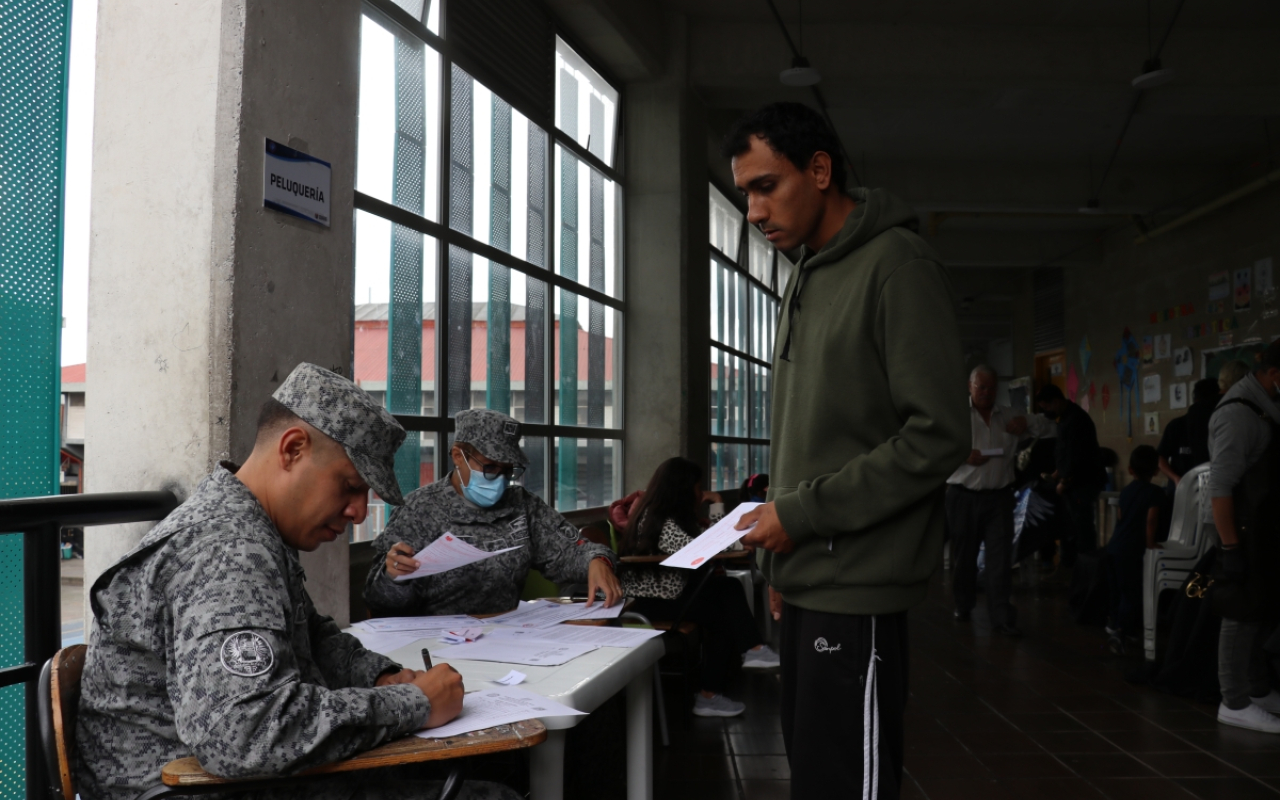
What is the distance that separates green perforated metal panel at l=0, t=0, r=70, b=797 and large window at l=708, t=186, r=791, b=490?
7120 mm

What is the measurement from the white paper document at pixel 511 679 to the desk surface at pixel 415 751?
0.33m

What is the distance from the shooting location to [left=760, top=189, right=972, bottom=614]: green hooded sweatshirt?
1.66 meters

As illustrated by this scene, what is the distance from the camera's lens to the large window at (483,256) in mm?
4230

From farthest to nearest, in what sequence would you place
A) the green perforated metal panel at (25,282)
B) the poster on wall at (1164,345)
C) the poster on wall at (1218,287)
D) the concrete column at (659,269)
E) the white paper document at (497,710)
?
1. the poster on wall at (1164,345)
2. the poster on wall at (1218,287)
3. the concrete column at (659,269)
4. the green perforated metal panel at (25,282)
5. the white paper document at (497,710)

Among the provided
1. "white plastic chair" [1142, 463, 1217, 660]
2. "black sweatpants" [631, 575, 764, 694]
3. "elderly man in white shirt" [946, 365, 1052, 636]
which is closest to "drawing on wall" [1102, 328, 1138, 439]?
"elderly man in white shirt" [946, 365, 1052, 636]

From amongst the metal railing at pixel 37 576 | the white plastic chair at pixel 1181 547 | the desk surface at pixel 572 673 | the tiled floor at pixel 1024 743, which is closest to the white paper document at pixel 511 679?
the desk surface at pixel 572 673

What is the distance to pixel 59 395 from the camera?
2291mm

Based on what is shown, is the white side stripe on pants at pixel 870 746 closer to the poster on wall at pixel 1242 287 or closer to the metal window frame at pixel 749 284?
the metal window frame at pixel 749 284

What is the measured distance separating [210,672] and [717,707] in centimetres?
350

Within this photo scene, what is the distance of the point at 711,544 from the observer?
68.6 inches

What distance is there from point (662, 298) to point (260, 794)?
255 inches

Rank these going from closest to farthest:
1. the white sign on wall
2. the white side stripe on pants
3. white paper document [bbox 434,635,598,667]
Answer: the white side stripe on pants
white paper document [bbox 434,635,598,667]
the white sign on wall

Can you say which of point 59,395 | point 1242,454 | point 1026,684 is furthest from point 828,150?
point 1026,684

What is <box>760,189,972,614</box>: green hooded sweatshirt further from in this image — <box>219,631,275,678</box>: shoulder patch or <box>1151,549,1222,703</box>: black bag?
<box>1151,549,1222,703</box>: black bag
